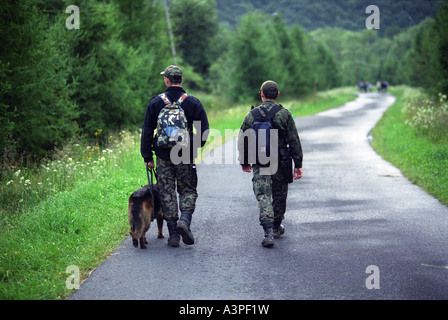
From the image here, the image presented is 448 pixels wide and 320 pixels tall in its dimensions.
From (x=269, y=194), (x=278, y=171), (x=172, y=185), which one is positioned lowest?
(x=269, y=194)

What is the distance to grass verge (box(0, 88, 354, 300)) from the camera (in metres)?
4.78

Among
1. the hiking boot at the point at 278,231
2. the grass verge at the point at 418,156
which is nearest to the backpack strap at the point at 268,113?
the hiking boot at the point at 278,231

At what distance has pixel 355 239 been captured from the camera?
19.8 feet

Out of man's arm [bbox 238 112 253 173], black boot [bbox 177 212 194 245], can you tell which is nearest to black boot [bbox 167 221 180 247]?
black boot [bbox 177 212 194 245]

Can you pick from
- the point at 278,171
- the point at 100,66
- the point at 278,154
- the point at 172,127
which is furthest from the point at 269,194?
the point at 100,66

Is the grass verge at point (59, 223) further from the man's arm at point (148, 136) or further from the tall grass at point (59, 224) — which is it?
the man's arm at point (148, 136)

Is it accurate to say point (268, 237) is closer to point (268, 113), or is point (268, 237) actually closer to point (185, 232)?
point (185, 232)

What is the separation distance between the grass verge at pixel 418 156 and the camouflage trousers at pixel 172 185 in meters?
4.54

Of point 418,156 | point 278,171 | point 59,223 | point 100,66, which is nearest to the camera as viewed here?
point 278,171

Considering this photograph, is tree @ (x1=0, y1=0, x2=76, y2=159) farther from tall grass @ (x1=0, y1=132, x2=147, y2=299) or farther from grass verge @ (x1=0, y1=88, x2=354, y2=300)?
tall grass @ (x1=0, y1=132, x2=147, y2=299)

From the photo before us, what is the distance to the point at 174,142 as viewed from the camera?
18.5 ft

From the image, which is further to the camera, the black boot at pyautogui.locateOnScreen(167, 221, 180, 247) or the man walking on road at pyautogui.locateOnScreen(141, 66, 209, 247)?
the black boot at pyautogui.locateOnScreen(167, 221, 180, 247)

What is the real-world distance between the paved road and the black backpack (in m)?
1.15

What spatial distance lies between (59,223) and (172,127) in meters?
2.26
